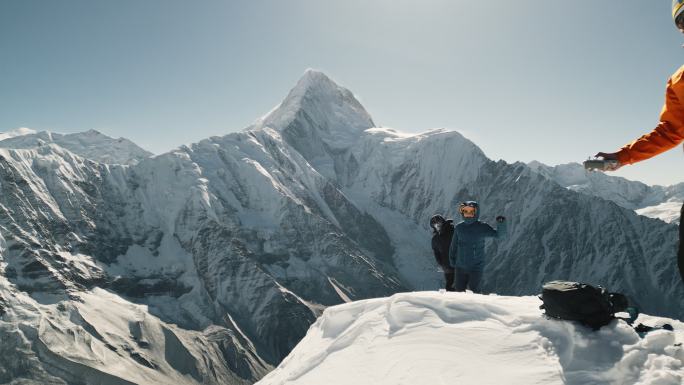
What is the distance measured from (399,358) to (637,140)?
5152 millimetres

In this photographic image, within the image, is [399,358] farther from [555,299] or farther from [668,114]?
[668,114]

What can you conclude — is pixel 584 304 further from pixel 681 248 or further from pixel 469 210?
pixel 469 210

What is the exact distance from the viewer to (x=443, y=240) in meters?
18.9

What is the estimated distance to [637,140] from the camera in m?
7.79

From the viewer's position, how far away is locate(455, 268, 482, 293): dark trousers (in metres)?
15.6

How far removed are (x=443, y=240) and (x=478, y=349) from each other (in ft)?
36.8

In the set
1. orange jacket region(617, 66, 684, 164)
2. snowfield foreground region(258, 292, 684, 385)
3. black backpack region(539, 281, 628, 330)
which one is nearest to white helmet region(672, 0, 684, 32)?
orange jacket region(617, 66, 684, 164)

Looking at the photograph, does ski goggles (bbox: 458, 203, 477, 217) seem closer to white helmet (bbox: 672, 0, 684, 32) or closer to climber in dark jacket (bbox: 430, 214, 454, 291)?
climber in dark jacket (bbox: 430, 214, 454, 291)

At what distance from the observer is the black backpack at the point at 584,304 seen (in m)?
7.71

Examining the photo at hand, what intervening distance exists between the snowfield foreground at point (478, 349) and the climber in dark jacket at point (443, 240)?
784cm

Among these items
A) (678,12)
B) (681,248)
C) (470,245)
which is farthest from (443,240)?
(678,12)

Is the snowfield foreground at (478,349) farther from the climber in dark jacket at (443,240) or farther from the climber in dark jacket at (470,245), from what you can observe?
the climber in dark jacket at (443,240)

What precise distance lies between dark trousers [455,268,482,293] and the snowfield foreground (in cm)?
493

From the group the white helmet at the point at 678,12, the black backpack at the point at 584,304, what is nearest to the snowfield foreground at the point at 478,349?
the black backpack at the point at 584,304
